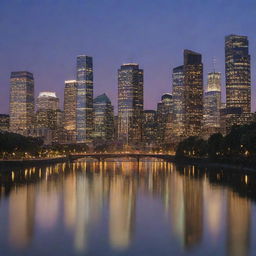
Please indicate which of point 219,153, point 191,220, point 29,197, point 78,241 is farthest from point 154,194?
point 219,153

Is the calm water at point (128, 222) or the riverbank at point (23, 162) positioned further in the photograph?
the riverbank at point (23, 162)

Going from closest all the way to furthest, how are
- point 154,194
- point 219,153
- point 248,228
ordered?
point 248,228 < point 154,194 < point 219,153

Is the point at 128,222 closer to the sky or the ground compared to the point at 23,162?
closer to the ground

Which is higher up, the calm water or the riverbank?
the riverbank

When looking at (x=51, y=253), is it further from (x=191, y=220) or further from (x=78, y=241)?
(x=191, y=220)

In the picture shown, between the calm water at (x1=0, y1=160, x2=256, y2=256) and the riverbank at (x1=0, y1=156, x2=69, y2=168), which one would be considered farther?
the riverbank at (x1=0, y1=156, x2=69, y2=168)

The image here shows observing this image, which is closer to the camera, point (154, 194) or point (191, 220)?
point (191, 220)

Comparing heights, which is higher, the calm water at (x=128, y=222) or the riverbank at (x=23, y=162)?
the riverbank at (x=23, y=162)

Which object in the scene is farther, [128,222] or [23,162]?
[23,162]
